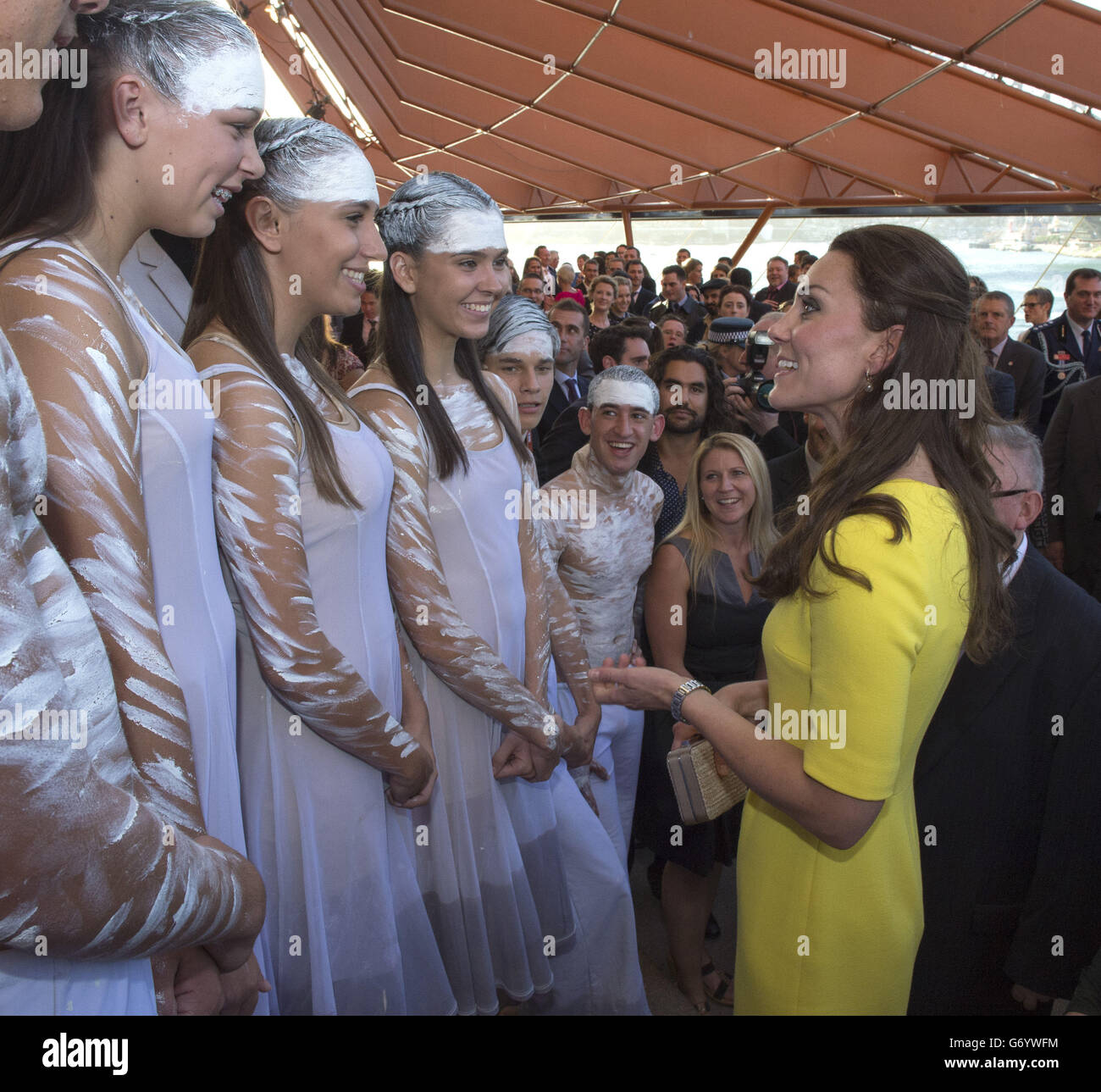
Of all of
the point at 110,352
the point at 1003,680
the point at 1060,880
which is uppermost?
the point at 110,352

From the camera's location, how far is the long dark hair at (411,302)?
→ 1957 mm

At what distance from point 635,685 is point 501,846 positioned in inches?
19.1

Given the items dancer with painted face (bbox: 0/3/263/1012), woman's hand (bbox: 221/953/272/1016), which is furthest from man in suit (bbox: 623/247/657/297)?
A: woman's hand (bbox: 221/953/272/1016)

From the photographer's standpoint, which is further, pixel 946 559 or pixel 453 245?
pixel 453 245

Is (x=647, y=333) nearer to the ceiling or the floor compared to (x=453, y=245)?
nearer to the ceiling

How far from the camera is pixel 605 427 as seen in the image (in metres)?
2.98

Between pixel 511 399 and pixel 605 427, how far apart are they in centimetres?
70

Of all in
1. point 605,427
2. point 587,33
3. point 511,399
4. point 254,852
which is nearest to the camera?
point 254,852

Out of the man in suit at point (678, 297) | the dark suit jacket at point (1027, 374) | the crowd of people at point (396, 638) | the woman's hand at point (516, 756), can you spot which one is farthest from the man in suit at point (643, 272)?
the woman's hand at point (516, 756)

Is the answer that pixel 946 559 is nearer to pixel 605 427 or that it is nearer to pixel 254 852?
pixel 254 852

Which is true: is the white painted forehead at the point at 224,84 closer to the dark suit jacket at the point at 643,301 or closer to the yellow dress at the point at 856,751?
the yellow dress at the point at 856,751

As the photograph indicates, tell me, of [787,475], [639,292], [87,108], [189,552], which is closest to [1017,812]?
[189,552]

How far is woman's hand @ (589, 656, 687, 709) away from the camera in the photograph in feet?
5.55
